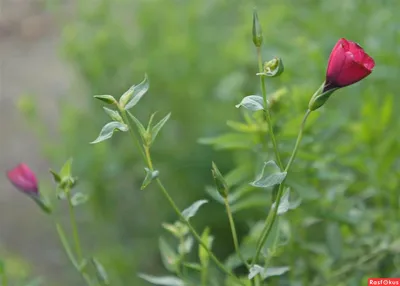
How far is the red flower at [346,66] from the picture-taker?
52cm

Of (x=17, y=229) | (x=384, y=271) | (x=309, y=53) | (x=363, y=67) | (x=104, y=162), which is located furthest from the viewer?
(x=17, y=229)

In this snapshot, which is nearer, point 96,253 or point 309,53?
point 309,53

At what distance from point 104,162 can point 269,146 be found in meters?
0.46

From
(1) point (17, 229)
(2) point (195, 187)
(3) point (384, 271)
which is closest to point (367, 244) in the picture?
(3) point (384, 271)

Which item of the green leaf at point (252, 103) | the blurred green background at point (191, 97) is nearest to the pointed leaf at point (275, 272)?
the green leaf at point (252, 103)

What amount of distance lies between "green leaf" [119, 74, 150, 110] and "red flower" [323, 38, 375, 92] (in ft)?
0.44

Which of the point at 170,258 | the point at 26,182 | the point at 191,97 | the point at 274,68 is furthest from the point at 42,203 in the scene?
the point at 191,97

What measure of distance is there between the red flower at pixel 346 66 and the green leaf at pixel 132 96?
13cm

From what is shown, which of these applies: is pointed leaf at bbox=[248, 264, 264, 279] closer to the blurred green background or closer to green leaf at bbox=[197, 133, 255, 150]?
green leaf at bbox=[197, 133, 255, 150]

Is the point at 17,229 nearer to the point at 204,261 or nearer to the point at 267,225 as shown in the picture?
the point at 204,261

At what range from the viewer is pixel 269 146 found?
81 centimetres

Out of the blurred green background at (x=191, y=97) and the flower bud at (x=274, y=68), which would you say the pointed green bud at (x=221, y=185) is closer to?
the flower bud at (x=274, y=68)

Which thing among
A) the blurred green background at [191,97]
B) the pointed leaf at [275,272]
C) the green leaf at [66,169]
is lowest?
the blurred green background at [191,97]

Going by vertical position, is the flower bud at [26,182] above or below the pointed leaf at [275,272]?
above
